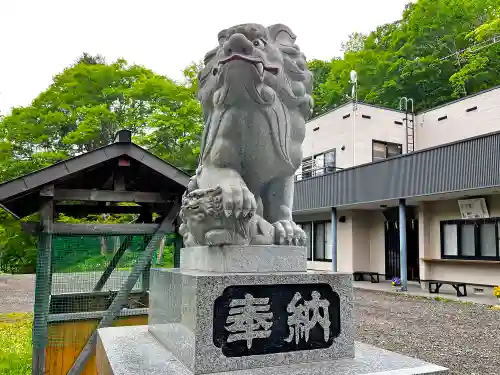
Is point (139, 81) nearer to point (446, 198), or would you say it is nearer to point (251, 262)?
point (446, 198)

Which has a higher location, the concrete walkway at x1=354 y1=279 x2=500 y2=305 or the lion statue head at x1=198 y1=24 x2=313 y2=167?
the lion statue head at x1=198 y1=24 x2=313 y2=167

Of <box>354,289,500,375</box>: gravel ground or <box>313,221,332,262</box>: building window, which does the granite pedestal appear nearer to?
<box>354,289,500,375</box>: gravel ground

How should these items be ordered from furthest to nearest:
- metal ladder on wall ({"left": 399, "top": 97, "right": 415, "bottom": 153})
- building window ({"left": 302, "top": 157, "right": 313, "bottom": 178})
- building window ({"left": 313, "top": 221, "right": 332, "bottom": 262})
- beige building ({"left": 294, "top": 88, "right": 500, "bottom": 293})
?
building window ({"left": 302, "top": 157, "right": 313, "bottom": 178}) < metal ladder on wall ({"left": 399, "top": 97, "right": 415, "bottom": 153}) < building window ({"left": 313, "top": 221, "right": 332, "bottom": 262}) < beige building ({"left": 294, "top": 88, "right": 500, "bottom": 293})

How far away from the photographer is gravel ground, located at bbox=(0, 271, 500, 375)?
6066 mm

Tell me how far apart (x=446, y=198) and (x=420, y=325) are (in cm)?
596

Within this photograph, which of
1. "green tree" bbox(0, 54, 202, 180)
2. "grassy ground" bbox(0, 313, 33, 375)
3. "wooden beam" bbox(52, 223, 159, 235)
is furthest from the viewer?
"green tree" bbox(0, 54, 202, 180)

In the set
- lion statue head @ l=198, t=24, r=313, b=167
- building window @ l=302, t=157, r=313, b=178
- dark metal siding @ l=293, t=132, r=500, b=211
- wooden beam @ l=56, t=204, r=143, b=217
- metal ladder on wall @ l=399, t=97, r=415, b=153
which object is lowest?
wooden beam @ l=56, t=204, r=143, b=217

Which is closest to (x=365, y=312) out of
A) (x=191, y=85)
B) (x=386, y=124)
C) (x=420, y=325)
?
(x=420, y=325)

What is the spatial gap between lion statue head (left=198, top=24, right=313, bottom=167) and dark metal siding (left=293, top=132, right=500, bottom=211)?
8764 mm

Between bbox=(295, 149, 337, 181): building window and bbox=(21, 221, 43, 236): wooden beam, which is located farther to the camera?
bbox=(295, 149, 337, 181): building window

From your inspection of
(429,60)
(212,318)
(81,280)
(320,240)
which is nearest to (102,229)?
(81,280)

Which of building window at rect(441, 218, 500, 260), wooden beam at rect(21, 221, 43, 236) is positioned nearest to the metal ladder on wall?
building window at rect(441, 218, 500, 260)

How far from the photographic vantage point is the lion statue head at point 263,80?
116 inches

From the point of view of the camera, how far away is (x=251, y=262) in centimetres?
300
